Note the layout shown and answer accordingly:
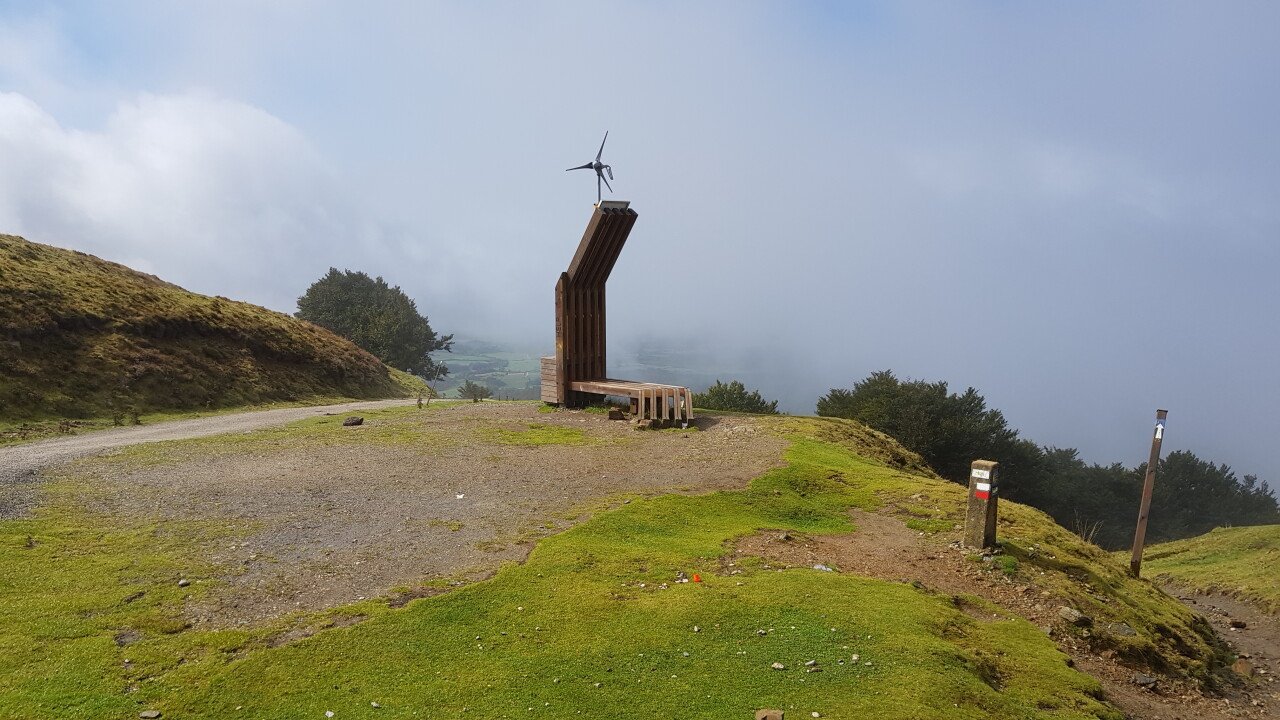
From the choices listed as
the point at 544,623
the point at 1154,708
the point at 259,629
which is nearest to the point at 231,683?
the point at 259,629

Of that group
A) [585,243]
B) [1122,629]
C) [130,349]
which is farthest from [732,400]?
[1122,629]

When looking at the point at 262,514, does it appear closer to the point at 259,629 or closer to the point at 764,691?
the point at 259,629

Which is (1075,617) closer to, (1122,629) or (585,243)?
(1122,629)

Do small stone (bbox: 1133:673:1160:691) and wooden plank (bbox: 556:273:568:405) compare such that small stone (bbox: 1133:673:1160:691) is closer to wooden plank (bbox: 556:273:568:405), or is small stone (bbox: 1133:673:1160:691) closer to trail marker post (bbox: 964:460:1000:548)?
trail marker post (bbox: 964:460:1000:548)

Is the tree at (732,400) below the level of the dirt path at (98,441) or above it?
below

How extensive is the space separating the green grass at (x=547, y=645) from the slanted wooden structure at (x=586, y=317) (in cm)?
1352

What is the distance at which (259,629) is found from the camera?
7.24 metres

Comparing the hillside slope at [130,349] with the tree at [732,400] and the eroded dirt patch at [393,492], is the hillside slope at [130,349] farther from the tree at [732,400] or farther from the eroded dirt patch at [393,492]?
the tree at [732,400]

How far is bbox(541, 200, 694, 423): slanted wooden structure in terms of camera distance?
23.1 metres

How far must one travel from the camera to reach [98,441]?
1778 centimetres

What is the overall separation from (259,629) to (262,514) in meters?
4.66

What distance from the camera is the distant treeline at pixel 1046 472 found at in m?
41.0

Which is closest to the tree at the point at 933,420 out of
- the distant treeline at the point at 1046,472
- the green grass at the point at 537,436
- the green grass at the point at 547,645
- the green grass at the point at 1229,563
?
the distant treeline at the point at 1046,472

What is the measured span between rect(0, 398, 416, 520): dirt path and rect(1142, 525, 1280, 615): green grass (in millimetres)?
23118
